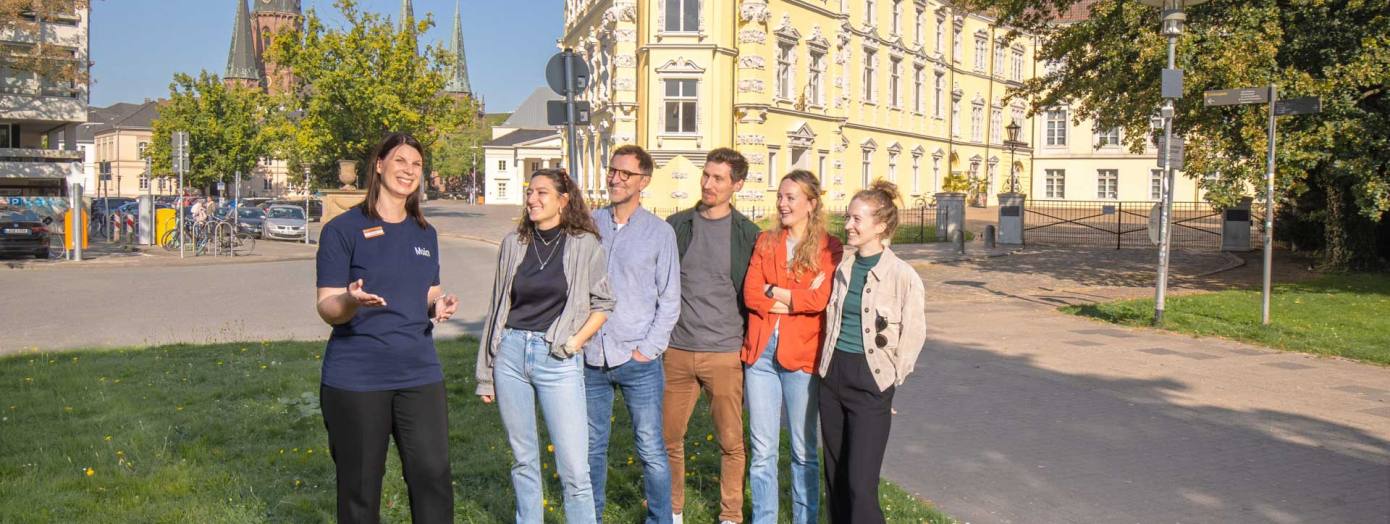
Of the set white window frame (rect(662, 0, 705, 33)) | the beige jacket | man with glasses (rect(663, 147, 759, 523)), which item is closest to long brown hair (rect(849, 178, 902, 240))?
the beige jacket

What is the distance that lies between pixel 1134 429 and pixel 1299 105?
24.3 ft

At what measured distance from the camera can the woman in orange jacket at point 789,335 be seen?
5164mm

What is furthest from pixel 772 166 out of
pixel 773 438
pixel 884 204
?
pixel 884 204

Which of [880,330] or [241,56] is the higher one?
[241,56]

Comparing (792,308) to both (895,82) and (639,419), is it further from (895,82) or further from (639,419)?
(895,82)

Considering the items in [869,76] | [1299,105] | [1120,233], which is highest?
[869,76]

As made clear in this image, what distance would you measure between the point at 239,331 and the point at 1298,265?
20.5 meters

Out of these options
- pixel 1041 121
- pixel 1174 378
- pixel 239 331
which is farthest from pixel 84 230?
pixel 1041 121

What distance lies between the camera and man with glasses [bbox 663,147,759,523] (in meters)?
5.31

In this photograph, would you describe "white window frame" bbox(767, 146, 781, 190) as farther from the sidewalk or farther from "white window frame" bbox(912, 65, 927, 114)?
the sidewalk

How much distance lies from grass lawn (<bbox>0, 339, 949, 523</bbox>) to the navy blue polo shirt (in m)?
1.62

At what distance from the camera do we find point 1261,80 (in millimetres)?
16406

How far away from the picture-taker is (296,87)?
51656 mm

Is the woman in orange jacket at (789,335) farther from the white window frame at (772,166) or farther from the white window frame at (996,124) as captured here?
the white window frame at (996,124)
